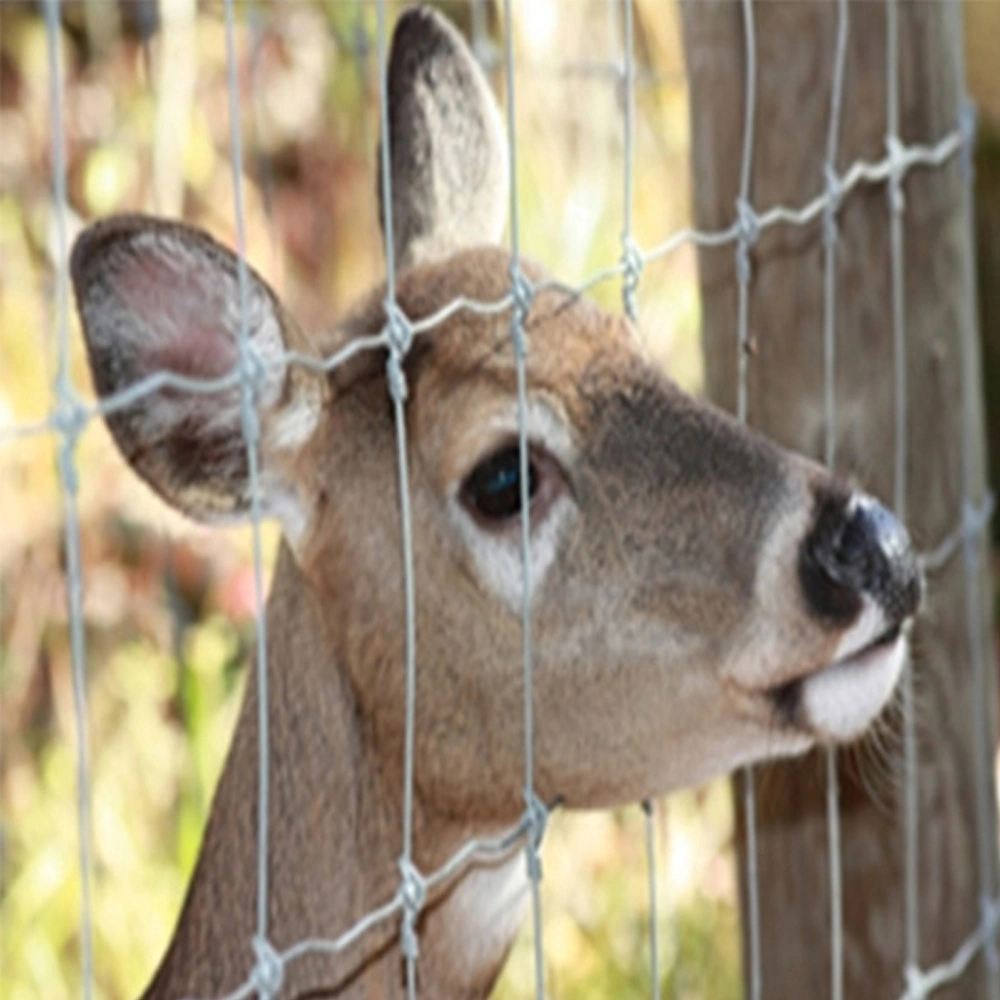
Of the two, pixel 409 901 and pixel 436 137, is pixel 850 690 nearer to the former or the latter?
pixel 409 901

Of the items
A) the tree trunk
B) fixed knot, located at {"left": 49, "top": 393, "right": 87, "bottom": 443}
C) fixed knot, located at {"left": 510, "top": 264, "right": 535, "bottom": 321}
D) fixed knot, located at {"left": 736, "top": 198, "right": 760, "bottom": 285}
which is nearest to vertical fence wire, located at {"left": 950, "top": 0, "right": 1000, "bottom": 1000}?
the tree trunk

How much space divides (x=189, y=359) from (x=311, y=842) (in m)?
0.62

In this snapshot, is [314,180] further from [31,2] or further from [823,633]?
[823,633]

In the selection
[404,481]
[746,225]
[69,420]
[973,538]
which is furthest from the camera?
[973,538]

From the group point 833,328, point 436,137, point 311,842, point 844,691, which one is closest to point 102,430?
point 436,137

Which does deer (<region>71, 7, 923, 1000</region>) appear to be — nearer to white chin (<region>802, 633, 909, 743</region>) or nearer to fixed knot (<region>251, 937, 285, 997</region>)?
white chin (<region>802, 633, 909, 743</region>)

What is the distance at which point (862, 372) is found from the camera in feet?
12.9

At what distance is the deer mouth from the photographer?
3.10 m

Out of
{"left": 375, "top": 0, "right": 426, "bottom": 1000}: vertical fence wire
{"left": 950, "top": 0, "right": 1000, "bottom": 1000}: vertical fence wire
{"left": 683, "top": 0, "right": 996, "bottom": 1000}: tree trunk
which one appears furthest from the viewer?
{"left": 950, "top": 0, "right": 1000, "bottom": 1000}: vertical fence wire

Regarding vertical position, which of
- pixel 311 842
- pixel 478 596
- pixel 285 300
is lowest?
Answer: pixel 311 842

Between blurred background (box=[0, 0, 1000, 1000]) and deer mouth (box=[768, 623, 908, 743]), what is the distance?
172 cm

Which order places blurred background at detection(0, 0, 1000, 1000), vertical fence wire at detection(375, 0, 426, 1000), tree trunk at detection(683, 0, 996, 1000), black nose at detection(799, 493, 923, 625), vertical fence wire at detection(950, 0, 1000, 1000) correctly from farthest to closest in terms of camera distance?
blurred background at detection(0, 0, 1000, 1000) → vertical fence wire at detection(950, 0, 1000, 1000) → tree trunk at detection(683, 0, 996, 1000) → black nose at detection(799, 493, 923, 625) → vertical fence wire at detection(375, 0, 426, 1000)

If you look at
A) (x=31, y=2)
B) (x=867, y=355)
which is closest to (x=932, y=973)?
(x=867, y=355)

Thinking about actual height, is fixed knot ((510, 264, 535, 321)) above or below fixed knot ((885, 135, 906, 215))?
below
